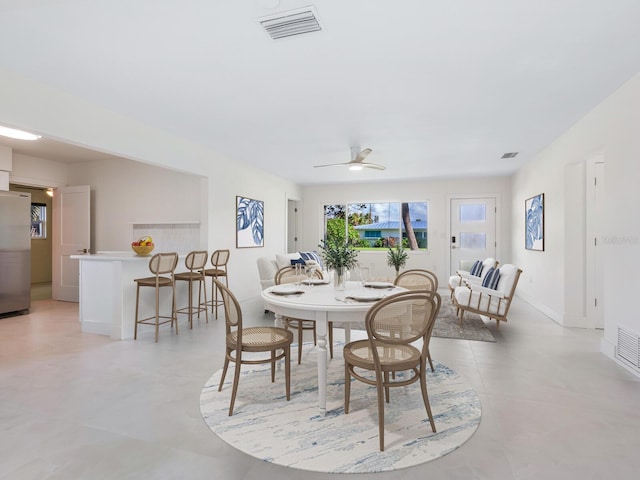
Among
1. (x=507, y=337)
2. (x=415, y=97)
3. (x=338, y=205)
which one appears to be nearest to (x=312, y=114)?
(x=415, y=97)

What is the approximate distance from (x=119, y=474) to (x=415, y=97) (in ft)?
11.7

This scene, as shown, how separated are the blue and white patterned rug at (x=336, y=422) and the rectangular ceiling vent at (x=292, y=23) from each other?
2.54m

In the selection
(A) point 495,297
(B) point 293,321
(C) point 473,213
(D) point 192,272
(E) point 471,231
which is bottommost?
(B) point 293,321

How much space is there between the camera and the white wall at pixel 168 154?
2965mm

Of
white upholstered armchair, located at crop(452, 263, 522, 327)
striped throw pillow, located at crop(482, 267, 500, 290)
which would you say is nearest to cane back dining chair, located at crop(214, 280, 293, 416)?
white upholstered armchair, located at crop(452, 263, 522, 327)

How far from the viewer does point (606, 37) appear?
7.57ft

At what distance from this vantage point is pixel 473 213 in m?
7.69

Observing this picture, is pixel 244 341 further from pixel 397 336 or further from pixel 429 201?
pixel 429 201

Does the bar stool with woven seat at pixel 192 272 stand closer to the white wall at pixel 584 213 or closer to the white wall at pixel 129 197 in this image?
the white wall at pixel 129 197

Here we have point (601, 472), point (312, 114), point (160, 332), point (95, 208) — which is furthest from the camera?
point (95, 208)

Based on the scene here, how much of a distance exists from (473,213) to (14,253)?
8596 millimetres

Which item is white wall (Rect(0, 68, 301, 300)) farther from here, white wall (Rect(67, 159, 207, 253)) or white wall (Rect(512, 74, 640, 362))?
white wall (Rect(512, 74, 640, 362))

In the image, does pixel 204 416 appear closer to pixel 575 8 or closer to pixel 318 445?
pixel 318 445

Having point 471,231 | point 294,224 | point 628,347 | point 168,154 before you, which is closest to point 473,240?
point 471,231
